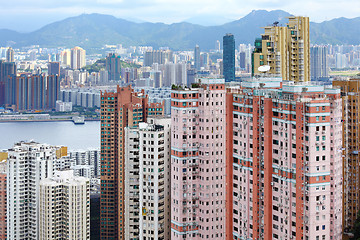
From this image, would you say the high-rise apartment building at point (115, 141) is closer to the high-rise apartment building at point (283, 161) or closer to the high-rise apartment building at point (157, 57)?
the high-rise apartment building at point (283, 161)

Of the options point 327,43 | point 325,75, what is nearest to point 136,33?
point 327,43

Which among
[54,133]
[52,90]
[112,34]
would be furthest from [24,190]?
[112,34]

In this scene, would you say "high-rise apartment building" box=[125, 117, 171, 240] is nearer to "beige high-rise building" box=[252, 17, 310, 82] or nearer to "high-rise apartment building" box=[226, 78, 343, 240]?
"high-rise apartment building" box=[226, 78, 343, 240]

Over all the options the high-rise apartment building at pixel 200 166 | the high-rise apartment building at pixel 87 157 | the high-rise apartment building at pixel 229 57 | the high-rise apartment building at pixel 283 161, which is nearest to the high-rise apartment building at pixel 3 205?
the high-rise apartment building at pixel 200 166

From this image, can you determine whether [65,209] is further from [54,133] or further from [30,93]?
[30,93]

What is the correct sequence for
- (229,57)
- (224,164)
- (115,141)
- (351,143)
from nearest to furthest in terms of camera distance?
1. (224,164)
2. (351,143)
3. (115,141)
4. (229,57)

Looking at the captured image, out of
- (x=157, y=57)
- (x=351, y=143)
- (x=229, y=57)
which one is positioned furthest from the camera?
(x=157, y=57)

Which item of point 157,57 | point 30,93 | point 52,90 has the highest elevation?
point 157,57

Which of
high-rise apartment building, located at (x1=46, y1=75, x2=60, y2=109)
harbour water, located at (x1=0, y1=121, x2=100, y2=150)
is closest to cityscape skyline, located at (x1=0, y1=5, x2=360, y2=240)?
harbour water, located at (x1=0, y1=121, x2=100, y2=150)

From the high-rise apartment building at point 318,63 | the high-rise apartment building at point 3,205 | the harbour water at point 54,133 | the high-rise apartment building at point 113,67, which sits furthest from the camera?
the high-rise apartment building at point 113,67
